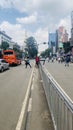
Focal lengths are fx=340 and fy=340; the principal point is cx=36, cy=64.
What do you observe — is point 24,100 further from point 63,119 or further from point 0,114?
point 63,119

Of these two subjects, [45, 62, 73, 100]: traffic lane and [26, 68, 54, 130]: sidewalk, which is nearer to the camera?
[26, 68, 54, 130]: sidewalk

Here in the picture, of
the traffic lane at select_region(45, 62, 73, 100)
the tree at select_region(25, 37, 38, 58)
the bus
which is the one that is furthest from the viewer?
the tree at select_region(25, 37, 38, 58)

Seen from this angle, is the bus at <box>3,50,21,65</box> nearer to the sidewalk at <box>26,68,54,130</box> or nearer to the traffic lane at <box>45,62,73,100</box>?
the traffic lane at <box>45,62,73,100</box>

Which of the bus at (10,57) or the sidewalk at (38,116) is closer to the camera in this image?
the sidewalk at (38,116)

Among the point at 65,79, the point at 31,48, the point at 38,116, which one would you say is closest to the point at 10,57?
the point at 65,79

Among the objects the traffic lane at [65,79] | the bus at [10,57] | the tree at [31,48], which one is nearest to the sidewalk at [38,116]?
the traffic lane at [65,79]

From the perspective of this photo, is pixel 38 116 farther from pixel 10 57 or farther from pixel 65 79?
pixel 10 57

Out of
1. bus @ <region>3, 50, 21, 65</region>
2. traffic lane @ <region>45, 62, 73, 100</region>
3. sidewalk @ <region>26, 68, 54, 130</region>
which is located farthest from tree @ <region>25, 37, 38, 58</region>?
sidewalk @ <region>26, 68, 54, 130</region>

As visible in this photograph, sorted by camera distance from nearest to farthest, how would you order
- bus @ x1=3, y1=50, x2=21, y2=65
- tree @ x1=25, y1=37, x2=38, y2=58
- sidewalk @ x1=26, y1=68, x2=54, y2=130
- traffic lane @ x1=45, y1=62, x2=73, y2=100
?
sidewalk @ x1=26, y1=68, x2=54, y2=130 → traffic lane @ x1=45, y1=62, x2=73, y2=100 → bus @ x1=3, y1=50, x2=21, y2=65 → tree @ x1=25, y1=37, x2=38, y2=58

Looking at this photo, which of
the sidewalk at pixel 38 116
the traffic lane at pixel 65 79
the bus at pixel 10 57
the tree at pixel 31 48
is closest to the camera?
the sidewalk at pixel 38 116

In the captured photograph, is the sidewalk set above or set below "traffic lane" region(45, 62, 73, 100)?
above

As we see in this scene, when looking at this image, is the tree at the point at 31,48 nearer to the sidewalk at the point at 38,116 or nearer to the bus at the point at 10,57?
the bus at the point at 10,57

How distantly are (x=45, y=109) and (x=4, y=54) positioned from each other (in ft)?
166

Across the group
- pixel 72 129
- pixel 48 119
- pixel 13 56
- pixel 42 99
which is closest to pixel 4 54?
pixel 13 56
